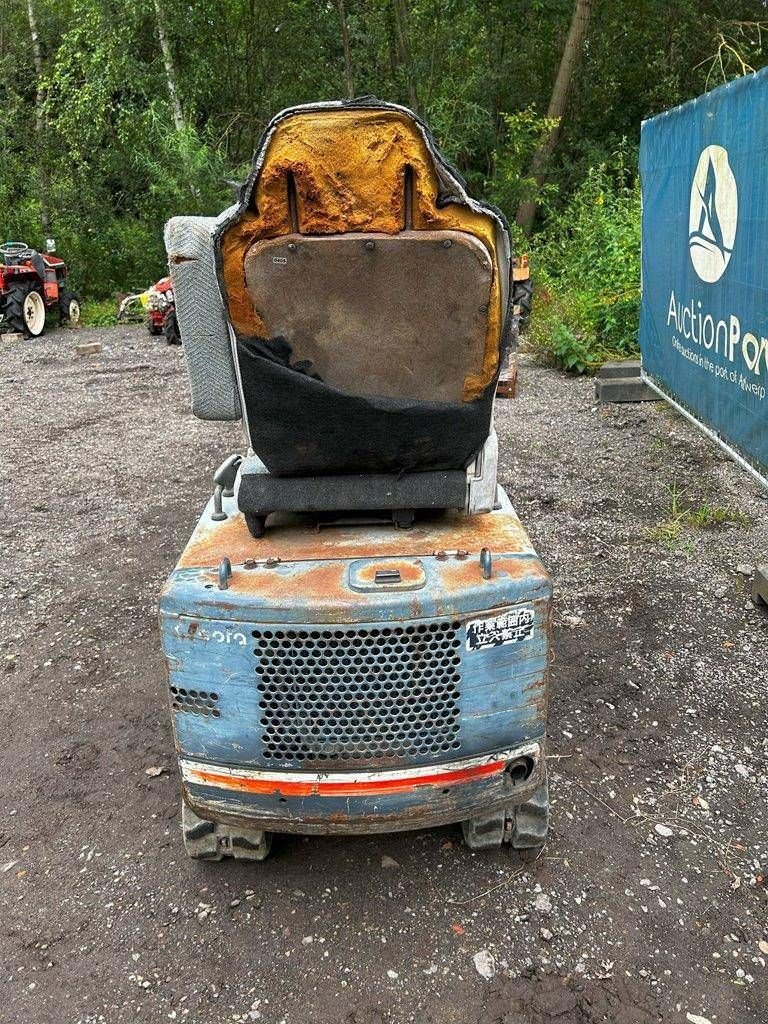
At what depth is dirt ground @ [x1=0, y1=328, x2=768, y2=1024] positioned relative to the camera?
8.46 ft

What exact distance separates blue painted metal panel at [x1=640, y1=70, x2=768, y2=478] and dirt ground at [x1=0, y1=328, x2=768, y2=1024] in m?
0.92

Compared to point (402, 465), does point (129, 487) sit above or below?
below

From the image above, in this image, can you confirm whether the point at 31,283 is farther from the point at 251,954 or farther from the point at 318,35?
the point at 251,954

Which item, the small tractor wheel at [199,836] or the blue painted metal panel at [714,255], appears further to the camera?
the blue painted metal panel at [714,255]

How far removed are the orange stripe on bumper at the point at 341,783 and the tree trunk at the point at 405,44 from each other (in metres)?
18.2

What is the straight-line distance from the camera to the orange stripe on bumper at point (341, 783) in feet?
8.44

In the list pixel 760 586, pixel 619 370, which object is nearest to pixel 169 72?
pixel 619 370

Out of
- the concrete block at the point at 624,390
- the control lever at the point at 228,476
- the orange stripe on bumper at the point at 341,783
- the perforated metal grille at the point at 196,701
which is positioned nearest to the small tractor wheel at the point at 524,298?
the concrete block at the point at 624,390

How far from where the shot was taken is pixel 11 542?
239 inches

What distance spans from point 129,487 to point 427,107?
1458 centimetres

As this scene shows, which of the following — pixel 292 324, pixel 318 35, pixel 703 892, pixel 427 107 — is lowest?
pixel 703 892

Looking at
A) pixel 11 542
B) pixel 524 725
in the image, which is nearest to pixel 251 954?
pixel 524 725

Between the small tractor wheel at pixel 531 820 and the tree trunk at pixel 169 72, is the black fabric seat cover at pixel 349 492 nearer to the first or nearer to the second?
the small tractor wheel at pixel 531 820

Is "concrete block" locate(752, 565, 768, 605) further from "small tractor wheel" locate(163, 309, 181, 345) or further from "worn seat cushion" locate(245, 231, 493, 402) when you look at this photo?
"small tractor wheel" locate(163, 309, 181, 345)
